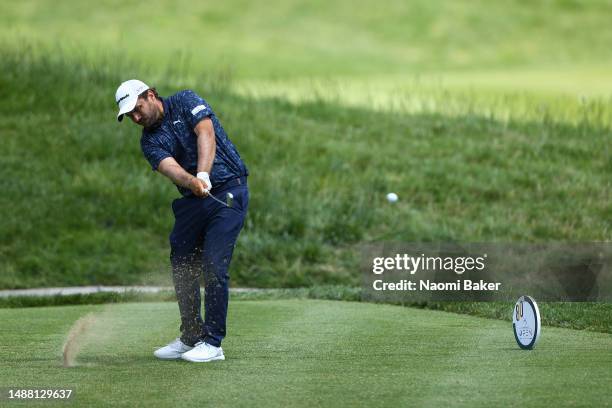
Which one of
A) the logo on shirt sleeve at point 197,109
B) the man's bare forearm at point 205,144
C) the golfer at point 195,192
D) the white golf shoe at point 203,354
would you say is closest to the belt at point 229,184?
the golfer at point 195,192

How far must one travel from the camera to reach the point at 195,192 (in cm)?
708

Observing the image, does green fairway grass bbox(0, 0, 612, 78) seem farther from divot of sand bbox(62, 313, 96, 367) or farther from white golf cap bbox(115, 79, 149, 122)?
white golf cap bbox(115, 79, 149, 122)

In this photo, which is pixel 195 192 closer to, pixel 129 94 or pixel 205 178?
pixel 205 178

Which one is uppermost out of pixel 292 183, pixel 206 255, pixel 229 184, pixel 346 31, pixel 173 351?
pixel 229 184

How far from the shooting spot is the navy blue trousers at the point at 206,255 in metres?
7.25

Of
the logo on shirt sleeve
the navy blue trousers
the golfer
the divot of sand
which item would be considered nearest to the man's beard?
the golfer

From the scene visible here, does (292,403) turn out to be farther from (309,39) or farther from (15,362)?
(309,39)

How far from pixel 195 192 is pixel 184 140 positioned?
388mm

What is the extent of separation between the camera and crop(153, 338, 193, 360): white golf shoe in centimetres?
736

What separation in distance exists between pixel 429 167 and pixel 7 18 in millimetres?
20950

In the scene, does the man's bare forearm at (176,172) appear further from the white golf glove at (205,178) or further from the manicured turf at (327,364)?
the manicured turf at (327,364)

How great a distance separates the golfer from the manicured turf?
0.24m

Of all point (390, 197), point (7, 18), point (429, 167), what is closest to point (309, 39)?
point (7, 18)

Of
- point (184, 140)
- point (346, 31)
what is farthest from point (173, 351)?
point (346, 31)
